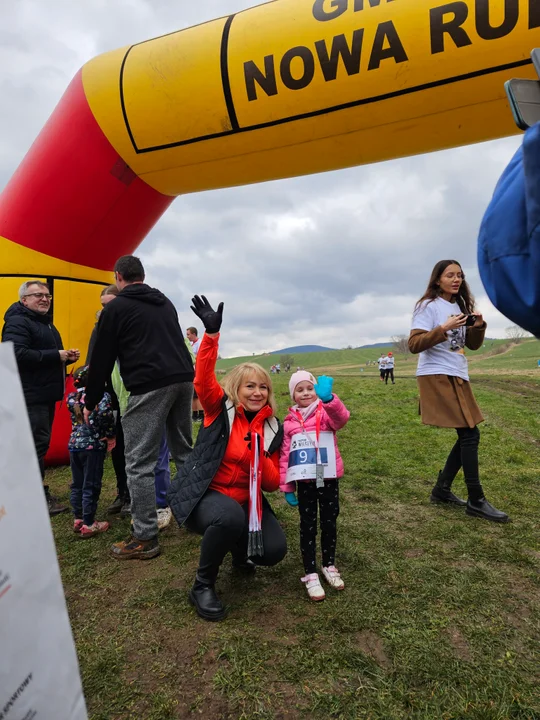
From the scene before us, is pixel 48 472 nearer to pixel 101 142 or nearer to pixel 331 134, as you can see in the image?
pixel 101 142

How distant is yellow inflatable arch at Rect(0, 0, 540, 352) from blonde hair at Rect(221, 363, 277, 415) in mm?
2137

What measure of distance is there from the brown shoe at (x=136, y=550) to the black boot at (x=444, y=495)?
241 centimetres

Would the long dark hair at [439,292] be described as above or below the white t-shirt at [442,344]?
above

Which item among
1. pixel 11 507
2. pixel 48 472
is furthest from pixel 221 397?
pixel 48 472

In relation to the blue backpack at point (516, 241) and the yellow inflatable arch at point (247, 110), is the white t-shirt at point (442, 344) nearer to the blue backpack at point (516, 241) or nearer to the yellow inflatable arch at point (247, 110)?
the yellow inflatable arch at point (247, 110)

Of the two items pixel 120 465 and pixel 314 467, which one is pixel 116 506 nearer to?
pixel 120 465

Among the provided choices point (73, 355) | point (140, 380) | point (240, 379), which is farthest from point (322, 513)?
point (73, 355)

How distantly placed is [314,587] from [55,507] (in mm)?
2610

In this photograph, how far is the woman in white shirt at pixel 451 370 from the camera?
346 centimetres

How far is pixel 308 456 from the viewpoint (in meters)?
2.56

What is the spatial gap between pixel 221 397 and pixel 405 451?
4.01 meters

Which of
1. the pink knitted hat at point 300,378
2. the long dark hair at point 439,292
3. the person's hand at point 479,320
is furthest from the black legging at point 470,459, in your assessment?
the pink knitted hat at point 300,378

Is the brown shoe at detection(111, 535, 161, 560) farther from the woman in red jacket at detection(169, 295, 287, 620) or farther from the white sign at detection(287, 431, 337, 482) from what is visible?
the white sign at detection(287, 431, 337, 482)

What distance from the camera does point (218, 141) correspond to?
373 centimetres
